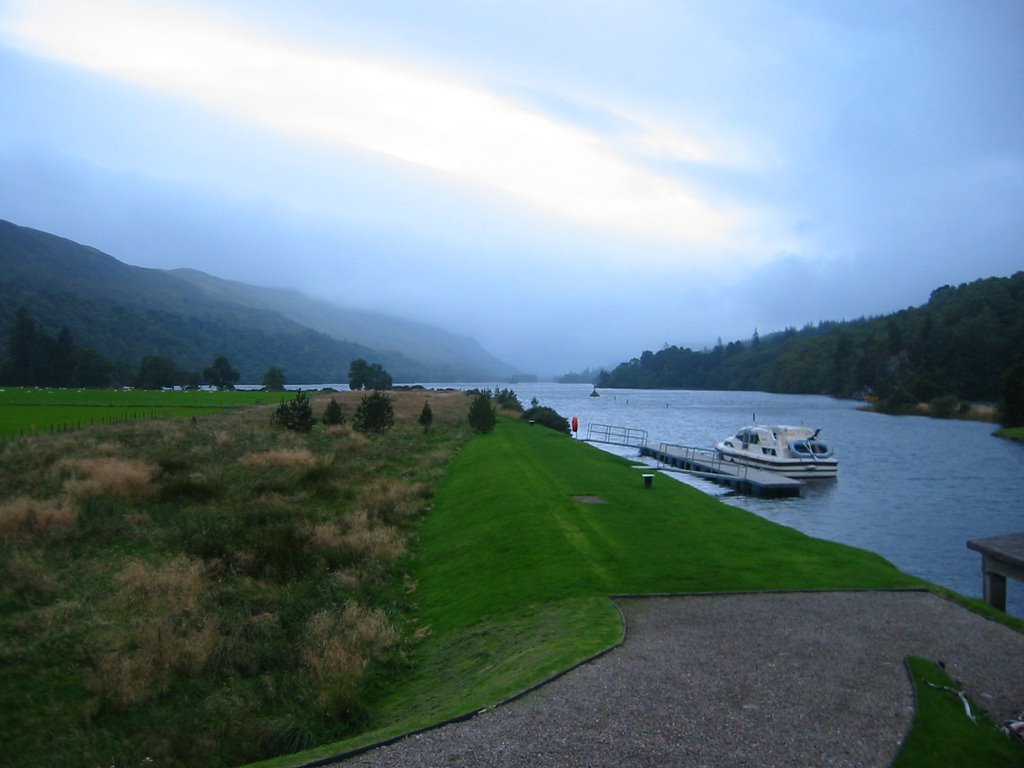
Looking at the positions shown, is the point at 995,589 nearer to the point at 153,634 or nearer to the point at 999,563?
the point at 999,563

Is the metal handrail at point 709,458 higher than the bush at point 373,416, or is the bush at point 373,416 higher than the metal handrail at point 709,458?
the bush at point 373,416

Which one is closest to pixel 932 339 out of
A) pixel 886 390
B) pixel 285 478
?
pixel 886 390

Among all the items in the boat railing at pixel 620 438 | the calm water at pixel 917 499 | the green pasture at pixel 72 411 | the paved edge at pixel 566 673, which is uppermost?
the green pasture at pixel 72 411

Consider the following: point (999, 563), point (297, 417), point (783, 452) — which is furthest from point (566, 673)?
point (297, 417)

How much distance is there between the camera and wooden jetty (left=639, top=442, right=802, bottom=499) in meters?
39.0

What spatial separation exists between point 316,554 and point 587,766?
13.0m

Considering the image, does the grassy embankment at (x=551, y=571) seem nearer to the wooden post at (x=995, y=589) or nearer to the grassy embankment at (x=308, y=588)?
the grassy embankment at (x=308, y=588)

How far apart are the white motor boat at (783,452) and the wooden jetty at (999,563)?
3021cm

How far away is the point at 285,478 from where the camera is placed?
2916 centimetres

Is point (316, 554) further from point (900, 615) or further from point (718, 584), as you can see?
point (900, 615)

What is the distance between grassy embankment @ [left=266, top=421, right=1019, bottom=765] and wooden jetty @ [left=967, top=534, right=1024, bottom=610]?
1.37m

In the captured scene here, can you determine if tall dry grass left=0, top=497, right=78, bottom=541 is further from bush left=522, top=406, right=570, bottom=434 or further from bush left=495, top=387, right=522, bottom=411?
bush left=495, top=387, right=522, bottom=411

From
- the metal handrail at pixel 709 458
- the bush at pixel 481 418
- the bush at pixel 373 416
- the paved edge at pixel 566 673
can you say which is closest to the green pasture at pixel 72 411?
the bush at pixel 373 416

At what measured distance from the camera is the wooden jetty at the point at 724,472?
128ft
